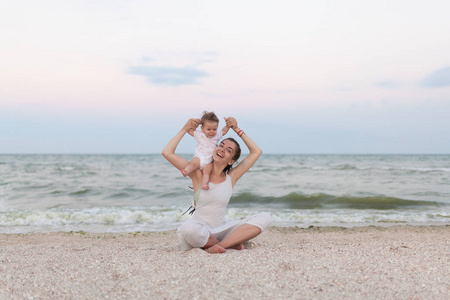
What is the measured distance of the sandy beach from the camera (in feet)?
11.2

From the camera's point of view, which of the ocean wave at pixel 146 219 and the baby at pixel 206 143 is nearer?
the baby at pixel 206 143

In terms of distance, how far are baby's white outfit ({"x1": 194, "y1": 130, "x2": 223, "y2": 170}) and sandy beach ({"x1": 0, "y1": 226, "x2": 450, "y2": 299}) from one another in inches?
43.8

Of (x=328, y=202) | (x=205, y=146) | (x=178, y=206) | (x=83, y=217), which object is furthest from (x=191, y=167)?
(x=328, y=202)

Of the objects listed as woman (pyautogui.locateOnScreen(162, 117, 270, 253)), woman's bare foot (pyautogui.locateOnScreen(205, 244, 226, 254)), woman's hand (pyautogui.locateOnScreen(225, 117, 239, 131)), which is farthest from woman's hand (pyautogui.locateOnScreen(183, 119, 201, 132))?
woman's bare foot (pyautogui.locateOnScreen(205, 244, 226, 254))

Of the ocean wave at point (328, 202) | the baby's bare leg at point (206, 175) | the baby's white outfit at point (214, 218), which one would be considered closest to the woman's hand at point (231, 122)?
the baby's bare leg at point (206, 175)

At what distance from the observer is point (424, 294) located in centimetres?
339

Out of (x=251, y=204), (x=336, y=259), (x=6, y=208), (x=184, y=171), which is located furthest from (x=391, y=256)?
(x=6, y=208)

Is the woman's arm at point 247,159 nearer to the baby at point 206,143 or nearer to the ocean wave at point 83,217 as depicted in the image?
the baby at point 206,143

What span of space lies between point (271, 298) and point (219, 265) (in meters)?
0.95

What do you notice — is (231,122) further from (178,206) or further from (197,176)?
(178,206)

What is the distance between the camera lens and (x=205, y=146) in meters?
4.96

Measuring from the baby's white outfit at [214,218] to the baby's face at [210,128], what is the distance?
0.63 metres

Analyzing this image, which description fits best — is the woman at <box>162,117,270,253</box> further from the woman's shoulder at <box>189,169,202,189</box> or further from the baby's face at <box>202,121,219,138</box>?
the baby's face at <box>202,121,219,138</box>

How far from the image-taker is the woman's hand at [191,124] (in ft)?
16.2
